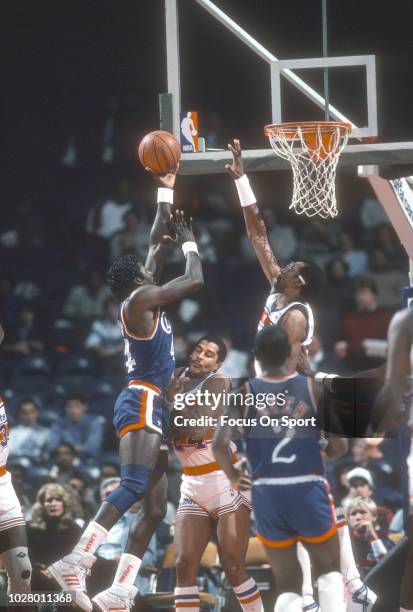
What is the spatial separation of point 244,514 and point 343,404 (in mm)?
983

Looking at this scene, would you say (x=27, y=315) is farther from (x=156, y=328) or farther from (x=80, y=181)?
(x=156, y=328)

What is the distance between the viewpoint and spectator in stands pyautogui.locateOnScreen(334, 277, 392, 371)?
468 inches

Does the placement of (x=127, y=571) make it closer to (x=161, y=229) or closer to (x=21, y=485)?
(x=161, y=229)

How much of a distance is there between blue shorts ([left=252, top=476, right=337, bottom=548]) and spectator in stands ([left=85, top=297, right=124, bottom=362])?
22.6 feet

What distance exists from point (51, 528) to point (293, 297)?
289 cm

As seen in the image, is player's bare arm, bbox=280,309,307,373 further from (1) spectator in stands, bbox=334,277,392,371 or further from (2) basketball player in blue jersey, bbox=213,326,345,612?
(1) spectator in stands, bbox=334,277,392,371

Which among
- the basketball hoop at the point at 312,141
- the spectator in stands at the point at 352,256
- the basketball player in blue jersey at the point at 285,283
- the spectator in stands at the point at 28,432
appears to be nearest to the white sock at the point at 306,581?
the basketball player in blue jersey at the point at 285,283

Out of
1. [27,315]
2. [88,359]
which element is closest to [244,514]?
[88,359]

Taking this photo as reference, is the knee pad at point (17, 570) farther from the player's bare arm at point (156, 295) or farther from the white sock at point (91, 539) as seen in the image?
the player's bare arm at point (156, 295)

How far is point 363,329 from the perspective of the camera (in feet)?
40.3

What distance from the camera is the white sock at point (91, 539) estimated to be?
7160mm

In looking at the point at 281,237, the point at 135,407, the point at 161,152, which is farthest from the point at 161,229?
the point at 281,237

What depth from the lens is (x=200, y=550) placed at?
7406 mm

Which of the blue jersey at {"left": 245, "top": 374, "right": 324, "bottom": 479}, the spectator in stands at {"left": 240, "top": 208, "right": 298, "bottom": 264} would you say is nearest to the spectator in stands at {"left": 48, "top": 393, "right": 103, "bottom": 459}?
the spectator in stands at {"left": 240, "top": 208, "right": 298, "bottom": 264}
